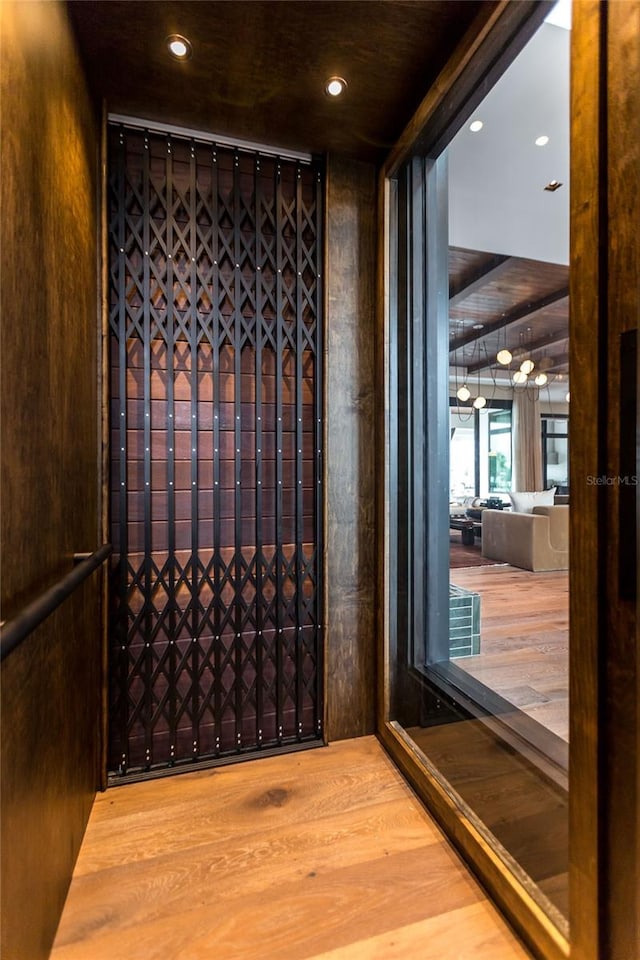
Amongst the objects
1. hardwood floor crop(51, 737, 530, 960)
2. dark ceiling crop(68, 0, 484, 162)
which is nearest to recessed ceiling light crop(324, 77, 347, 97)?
dark ceiling crop(68, 0, 484, 162)

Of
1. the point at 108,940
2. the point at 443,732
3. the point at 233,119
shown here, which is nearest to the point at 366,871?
the point at 443,732

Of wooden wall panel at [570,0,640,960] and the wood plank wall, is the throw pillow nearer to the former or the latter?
wooden wall panel at [570,0,640,960]

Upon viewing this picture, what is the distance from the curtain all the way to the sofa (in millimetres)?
93

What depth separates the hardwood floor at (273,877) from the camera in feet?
3.89

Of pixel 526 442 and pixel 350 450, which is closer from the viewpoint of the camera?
pixel 526 442

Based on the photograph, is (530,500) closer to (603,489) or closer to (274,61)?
(603,489)

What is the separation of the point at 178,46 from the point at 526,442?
169 cm

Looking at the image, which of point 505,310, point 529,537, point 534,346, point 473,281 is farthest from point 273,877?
point 473,281

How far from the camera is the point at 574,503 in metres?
1.05

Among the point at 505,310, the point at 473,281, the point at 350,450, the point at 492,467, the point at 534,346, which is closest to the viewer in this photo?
the point at 534,346

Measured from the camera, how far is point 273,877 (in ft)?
4.51

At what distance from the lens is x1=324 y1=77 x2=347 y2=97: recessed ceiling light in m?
1.61

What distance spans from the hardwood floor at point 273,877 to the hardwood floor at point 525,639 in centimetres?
56

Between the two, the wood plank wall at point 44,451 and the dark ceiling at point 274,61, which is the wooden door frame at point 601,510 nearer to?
the dark ceiling at point 274,61
